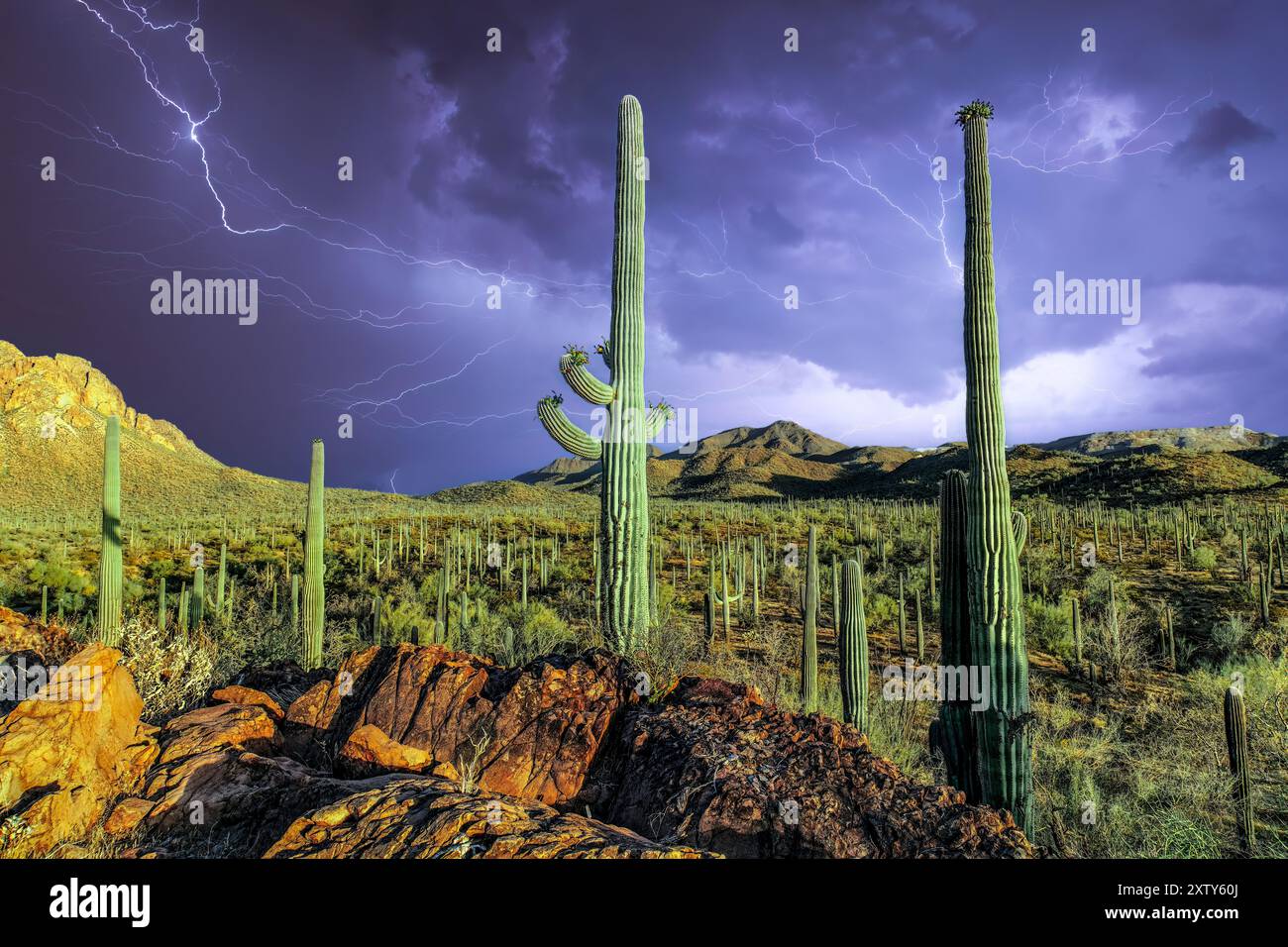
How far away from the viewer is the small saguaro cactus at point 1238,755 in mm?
6852

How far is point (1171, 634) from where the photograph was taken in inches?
515

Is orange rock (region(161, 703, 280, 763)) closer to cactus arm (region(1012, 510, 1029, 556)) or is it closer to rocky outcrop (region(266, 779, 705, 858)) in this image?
rocky outcrop (region(266, 779, 705, 858))

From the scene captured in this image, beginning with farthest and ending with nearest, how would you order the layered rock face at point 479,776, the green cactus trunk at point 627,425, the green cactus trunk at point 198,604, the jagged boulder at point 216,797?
the green cactus trunk at point 198,604
the green cactus trunk at point 627,425
the jagged boulder at point 216,797
the layered rock face at point 479,776

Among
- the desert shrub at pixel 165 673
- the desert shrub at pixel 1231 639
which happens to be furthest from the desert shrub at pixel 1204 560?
the desert shrub at pixel 165 673

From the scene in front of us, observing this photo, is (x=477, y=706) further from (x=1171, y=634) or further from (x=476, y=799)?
(x=1171, y=634)

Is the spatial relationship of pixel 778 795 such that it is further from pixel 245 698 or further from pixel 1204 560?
pixel 1204 560

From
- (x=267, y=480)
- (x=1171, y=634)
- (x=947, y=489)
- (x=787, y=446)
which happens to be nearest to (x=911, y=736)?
(x=947, y=489)

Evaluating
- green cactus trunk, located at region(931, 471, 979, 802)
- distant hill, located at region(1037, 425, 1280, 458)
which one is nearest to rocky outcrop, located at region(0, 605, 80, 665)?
green cactus trunk, located at region(931, 471, 979, 802)

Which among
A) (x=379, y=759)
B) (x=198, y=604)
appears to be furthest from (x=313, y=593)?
(x=379, y=759)

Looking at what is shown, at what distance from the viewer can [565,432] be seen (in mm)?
9516

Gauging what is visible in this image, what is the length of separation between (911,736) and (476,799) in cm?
751

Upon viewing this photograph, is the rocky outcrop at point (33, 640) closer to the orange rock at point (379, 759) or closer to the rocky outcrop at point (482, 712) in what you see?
the rocky outcrop at point (482, 712)

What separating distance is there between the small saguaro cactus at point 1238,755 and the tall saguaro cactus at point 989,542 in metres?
2.30

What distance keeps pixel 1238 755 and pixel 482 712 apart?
8216mm
